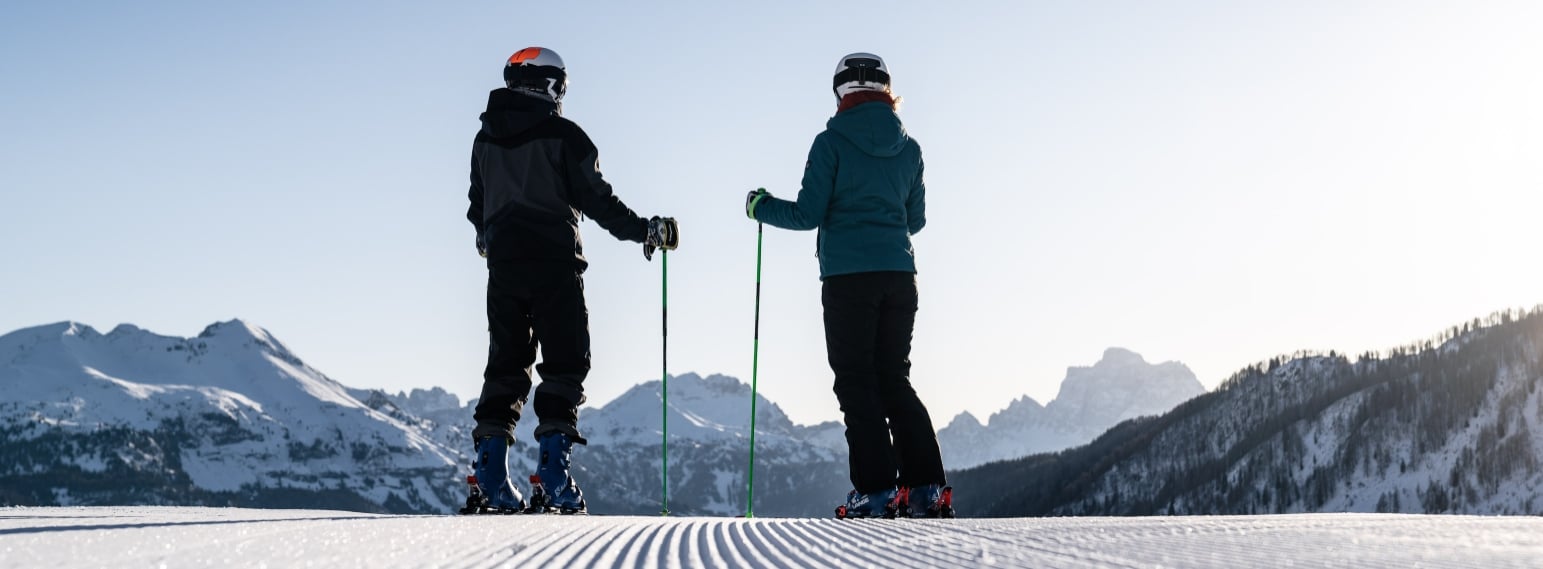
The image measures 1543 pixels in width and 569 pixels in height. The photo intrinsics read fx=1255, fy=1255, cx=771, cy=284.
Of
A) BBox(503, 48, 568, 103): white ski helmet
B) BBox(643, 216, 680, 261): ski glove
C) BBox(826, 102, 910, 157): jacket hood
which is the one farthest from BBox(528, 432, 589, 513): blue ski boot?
BBox(826, 102, 910, 157): jacket hood

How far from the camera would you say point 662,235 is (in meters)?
8.07

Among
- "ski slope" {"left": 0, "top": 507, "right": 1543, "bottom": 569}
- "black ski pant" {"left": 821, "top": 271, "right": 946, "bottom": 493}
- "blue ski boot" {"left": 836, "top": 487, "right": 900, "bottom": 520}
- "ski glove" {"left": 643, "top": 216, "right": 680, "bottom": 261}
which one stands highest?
"ski glove" {"left": 643, "top": 216, "right": 680, "bottom": 261}

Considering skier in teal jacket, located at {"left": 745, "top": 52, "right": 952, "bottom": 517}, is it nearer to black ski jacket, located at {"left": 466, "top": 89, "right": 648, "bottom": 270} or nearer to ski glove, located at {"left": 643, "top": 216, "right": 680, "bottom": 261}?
ski glove, located at {"left": 643, "top": 216, "right": 680, "bottom": 261}

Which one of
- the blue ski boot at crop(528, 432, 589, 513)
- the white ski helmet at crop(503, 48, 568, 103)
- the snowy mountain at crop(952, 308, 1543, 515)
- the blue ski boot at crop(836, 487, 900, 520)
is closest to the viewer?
the blue ski boot at crop(528, 432, 589, 513)

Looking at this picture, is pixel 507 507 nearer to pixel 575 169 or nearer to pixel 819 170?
pixel 575 169

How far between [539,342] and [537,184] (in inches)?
37.2

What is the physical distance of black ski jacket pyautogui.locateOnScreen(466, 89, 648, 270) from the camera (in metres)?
7.45

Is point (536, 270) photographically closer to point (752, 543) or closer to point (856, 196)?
point (856, 196)

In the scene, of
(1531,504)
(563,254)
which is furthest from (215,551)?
(1531,504)

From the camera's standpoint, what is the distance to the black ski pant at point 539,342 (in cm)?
727

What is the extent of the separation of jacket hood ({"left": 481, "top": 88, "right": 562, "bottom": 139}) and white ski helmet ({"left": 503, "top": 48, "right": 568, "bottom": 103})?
10cm

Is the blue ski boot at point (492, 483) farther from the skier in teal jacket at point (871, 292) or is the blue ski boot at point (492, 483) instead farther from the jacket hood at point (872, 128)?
the jacket hood at point (872, 128)

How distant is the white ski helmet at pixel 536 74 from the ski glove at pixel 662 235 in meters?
0.99

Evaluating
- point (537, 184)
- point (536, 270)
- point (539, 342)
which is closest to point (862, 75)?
point (537, 184)
